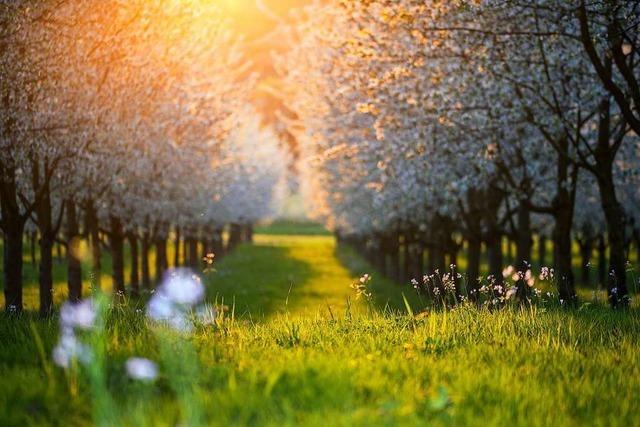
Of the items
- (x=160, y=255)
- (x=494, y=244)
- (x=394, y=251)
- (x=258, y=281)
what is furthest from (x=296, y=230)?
(x=494, y=244)

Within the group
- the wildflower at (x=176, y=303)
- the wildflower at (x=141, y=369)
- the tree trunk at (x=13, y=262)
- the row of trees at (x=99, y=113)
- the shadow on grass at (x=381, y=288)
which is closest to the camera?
the wildflower at (x=141, y=369)

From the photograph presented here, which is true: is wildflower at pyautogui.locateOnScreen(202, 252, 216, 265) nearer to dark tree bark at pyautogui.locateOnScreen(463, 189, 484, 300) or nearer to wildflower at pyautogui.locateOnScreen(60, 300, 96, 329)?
wildflower at pyautogui.locateOnScreen(60, 300, 96, 329)

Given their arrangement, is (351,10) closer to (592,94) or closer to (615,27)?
(592,94)

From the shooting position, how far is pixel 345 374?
340 inches

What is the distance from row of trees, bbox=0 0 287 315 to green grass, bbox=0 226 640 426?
4500mm

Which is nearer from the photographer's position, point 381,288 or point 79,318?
point 79,318

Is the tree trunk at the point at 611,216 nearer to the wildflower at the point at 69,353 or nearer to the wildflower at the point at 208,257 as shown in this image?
the wildflower at the point at 208,257

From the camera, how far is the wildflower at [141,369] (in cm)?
827

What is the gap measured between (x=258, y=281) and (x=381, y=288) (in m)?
6.94

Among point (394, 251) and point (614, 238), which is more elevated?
point (614, 238)

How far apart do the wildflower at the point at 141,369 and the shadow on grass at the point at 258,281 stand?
45.0 feet

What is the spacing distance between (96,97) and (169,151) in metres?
5.29

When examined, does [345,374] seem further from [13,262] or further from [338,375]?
[13,262]

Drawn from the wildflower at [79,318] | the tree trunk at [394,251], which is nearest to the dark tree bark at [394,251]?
the tree trunk at [394,251]
